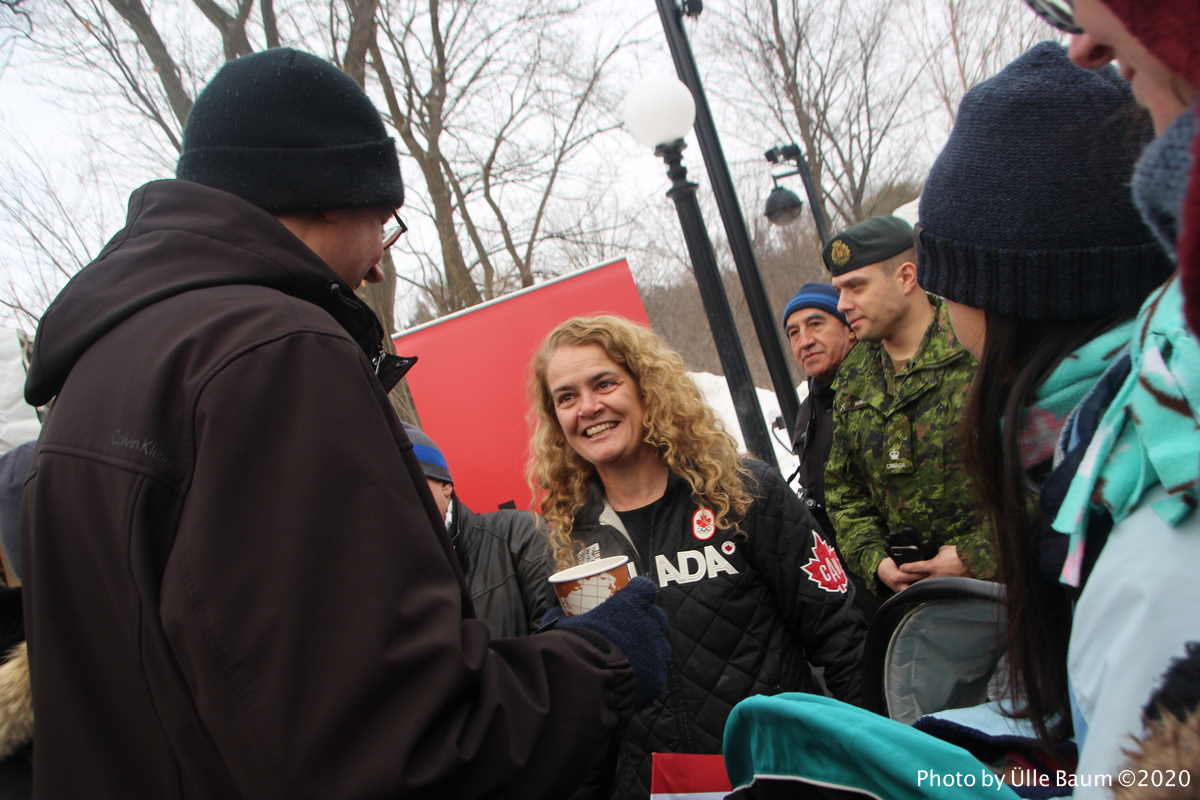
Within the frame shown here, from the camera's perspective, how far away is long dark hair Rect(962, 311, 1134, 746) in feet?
3.68

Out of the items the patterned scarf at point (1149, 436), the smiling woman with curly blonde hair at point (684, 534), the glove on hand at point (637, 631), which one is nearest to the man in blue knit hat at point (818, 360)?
the smiling woman with curly blonde hair at point (684, 534)

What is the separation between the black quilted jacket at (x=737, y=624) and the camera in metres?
2.17

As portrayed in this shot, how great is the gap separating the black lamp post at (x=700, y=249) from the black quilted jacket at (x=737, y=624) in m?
2.37

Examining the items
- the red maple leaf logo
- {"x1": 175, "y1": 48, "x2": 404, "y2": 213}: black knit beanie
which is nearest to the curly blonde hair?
the red maple leaf logo

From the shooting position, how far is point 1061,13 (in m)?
0.76

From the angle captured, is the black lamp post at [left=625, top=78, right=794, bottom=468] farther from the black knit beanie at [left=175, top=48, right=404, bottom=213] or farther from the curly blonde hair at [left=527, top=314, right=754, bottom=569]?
the black knit beanie at [left=175, top=48, right=404, bottom=213]

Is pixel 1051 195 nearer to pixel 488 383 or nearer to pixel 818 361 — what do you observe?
pixel 818 361

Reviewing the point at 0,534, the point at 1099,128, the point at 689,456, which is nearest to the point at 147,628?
the point at 0,534

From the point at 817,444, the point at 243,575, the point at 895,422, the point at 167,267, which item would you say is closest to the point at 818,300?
the point at 817,444

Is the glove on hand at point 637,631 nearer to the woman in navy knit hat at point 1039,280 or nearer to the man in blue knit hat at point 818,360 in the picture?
the woman in navy knit hat at point 1039,280

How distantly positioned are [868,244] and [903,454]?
3.65 ft

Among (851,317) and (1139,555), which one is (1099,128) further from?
(851,317)

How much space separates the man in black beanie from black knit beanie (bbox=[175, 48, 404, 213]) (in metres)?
0.12

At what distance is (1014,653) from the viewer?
1.16 meters
